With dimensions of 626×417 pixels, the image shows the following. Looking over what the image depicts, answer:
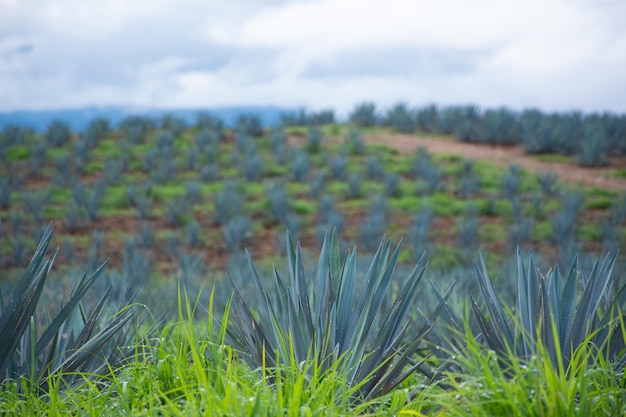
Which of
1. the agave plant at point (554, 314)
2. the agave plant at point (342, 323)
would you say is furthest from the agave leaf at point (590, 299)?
the agave plant at point (342, 323)

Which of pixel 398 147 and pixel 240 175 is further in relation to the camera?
pixel 398 147

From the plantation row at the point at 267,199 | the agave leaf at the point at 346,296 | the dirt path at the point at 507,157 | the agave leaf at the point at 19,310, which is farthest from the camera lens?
the dirt path at the point at 507,157

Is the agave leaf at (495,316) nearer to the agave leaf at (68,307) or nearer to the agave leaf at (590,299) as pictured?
the agave leaf at (590,299)

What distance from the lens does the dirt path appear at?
559 inches

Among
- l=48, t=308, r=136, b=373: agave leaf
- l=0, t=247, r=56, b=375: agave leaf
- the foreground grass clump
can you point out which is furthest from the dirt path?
l=0, t=247, r=56, b=375: agave leaf

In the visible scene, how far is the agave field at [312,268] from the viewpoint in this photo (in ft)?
7.00

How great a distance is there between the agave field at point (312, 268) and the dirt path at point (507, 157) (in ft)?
0.65

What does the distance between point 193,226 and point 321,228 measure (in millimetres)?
2098

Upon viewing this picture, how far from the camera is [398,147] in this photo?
1692cm

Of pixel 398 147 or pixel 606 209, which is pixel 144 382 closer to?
pixel 606 209

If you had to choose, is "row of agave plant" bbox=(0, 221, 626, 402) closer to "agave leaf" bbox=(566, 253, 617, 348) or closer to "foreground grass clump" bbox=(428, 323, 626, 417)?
"agave leaf" bbox=(566, 253, 617, 348)

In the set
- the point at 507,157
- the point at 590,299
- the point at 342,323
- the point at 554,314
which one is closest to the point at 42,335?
the point at 342,323

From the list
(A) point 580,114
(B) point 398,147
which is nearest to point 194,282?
(B) point 398,147

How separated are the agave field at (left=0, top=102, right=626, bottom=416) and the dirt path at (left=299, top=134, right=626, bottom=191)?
0.65 ft
